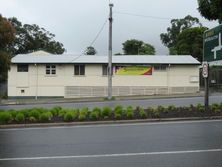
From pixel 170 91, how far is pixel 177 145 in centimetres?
3443

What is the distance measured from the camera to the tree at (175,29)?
89.5 m

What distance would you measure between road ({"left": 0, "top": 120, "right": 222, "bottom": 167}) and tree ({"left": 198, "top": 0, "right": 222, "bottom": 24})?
10.7ft

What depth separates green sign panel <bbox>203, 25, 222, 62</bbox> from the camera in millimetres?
19281

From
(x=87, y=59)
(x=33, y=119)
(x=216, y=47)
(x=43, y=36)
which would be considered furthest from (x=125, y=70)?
(x=43, y=36)

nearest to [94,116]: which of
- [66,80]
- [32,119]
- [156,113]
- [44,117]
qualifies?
[44,117]

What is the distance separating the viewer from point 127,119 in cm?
1719

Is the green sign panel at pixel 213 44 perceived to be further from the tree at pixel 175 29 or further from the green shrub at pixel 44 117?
the tree at pixel 175 29

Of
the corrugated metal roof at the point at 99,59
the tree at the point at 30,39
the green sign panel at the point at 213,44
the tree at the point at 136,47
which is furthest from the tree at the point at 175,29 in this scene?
the green sign panel at the point at 213,44

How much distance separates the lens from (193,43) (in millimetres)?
71875

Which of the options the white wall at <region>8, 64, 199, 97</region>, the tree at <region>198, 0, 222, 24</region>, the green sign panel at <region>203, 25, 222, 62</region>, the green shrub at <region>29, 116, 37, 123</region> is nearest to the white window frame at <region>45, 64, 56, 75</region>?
the white wall at <region>8, 64, 199, 97</region>

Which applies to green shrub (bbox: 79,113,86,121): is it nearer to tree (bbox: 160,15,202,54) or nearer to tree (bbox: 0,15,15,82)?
tree (bbox: 0,15,15,82)

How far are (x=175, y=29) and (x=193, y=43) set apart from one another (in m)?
21.1

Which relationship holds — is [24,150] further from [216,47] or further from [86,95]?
[86,95]

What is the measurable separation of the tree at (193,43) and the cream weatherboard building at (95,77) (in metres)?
25.6
